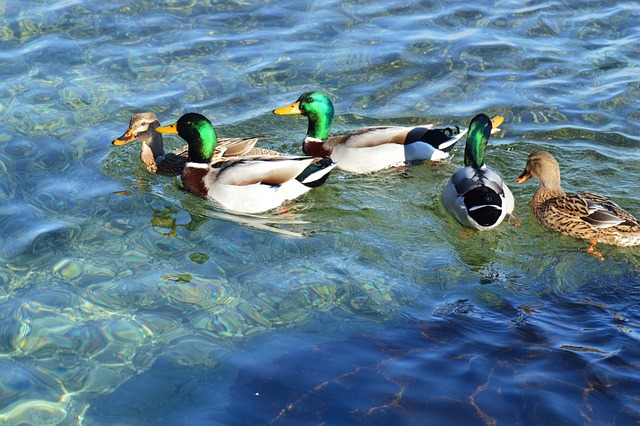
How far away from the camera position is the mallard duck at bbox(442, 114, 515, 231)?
724 centimetres

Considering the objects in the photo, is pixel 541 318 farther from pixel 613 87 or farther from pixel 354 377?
pixel 613 87

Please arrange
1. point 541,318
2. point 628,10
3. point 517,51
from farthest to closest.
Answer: point 628,10
point 517,51
point 541,318

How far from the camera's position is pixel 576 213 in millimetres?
7203

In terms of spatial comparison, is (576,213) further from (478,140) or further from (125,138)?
(125,138)

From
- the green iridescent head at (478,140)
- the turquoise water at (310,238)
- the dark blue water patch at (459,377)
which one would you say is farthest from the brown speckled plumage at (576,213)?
the dark blue water patch at (459,377)

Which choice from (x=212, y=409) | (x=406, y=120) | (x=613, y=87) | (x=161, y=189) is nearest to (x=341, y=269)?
(x=212, y=409)

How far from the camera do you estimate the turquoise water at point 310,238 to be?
17.3 ft

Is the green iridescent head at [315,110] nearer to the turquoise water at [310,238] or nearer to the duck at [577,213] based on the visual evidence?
the turquoise water at [310,238]

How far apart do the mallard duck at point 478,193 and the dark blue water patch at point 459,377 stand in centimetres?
145

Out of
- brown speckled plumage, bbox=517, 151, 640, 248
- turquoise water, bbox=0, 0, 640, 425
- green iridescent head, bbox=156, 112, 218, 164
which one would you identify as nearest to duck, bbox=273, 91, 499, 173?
turquoise water, bbox=0, 0, 640, 425

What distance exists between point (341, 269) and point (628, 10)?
24.7 feet

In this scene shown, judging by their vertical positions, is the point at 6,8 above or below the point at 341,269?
above

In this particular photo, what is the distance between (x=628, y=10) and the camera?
12.0m

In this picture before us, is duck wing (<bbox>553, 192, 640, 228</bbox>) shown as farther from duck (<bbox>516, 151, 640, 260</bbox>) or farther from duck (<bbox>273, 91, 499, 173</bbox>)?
duck (<bbox>273, 91, 499, 173</bbox>)
